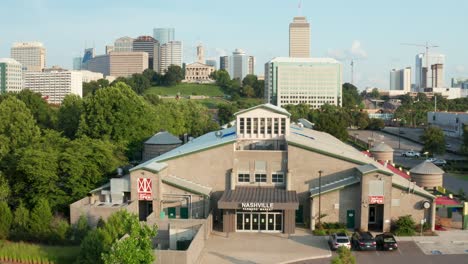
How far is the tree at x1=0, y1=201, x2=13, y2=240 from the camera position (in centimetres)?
3731

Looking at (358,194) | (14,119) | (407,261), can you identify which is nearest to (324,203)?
(358,194)

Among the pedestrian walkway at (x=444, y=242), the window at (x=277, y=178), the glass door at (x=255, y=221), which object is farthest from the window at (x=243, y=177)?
the pedestrian walkway at (x=444, y=242)

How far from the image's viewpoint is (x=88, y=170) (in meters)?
44.8

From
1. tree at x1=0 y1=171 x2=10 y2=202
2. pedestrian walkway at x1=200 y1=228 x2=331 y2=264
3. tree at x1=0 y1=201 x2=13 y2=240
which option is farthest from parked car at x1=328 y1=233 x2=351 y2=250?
tree at x1=0 y1=171 x2=10 y2=202

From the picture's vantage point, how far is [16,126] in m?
63.2

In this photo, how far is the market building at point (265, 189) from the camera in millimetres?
38469

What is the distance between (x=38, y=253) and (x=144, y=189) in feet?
29.8

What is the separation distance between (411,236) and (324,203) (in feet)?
20.2

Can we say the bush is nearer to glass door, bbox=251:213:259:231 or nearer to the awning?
the awning

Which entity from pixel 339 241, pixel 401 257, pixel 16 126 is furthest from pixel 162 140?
pixel 401 257

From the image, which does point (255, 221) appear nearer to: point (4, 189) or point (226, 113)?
point (4, 189)

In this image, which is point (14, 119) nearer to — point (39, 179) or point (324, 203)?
point (39, 179)

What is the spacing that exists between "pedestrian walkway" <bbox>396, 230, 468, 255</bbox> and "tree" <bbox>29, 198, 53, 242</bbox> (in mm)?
23174

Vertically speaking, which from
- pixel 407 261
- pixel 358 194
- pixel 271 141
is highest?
pixel 271 141
